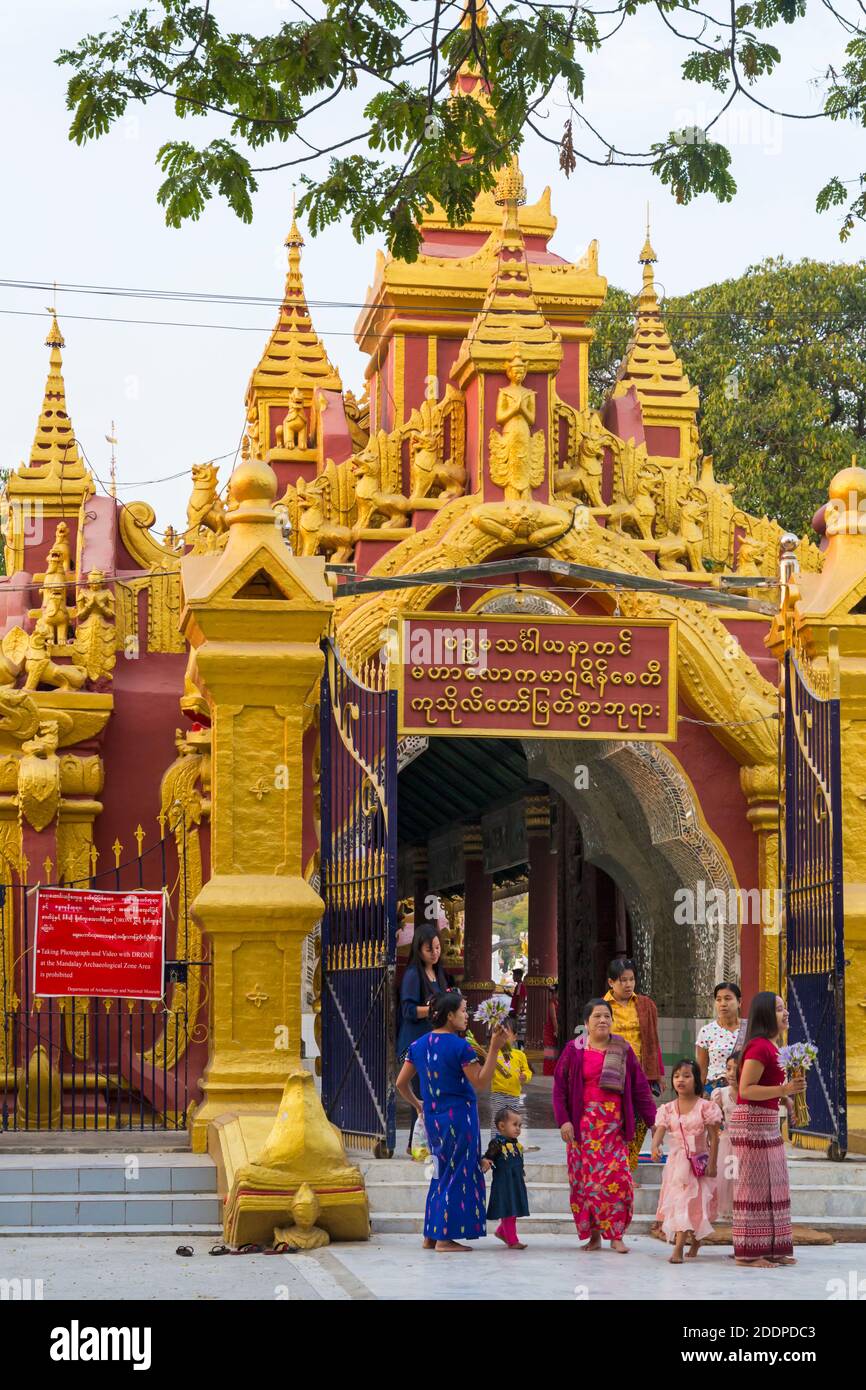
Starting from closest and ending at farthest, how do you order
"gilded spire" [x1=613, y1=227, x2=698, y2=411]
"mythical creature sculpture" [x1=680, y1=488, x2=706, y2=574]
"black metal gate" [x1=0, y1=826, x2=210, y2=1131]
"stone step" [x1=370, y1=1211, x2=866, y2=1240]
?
"stone step" [x1=370, y1=1211, x2=866, y2=1240] → "black metal gate" [x1=0, y1=826, x2=210, y2=1131] → "mythical creature sculpture" [x1=680, y1=488, x2=706, y2=574] → "gilded spire" [x1=613, y1=227, x2=698, y2=411]

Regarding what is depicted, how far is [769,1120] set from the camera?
8.41 meters

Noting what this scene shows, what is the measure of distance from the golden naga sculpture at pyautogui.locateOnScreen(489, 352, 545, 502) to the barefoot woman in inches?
208

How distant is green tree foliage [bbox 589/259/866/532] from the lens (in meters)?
27.9

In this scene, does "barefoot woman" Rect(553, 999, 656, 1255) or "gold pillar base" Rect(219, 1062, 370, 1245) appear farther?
"barefoot woman" Rect(553, 999, 656, 1255)

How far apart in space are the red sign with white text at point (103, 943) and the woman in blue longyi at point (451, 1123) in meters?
2.69

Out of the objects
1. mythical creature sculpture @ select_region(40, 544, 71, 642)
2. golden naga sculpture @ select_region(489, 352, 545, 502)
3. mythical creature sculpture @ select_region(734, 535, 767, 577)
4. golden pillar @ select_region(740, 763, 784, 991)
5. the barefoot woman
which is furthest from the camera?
mythical creature sculpture @ select_region(734, 535, 767, 577)

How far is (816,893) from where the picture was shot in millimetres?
11109

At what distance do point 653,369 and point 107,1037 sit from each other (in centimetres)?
765

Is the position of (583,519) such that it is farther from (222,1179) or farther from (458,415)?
(222,1179)

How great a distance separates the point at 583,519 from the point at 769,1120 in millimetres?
5985

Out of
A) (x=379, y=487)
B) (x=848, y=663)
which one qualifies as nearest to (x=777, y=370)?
(x=379, y=487)

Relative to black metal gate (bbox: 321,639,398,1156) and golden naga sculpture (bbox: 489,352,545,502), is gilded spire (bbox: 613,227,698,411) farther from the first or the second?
black metal gate (bbox: 321,639,398,1156)

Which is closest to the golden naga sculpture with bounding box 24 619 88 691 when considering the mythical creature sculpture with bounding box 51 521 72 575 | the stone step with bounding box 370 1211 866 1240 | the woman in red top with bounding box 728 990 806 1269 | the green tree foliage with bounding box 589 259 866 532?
the mythical creature sculpture with bounding box 51 521 72 575

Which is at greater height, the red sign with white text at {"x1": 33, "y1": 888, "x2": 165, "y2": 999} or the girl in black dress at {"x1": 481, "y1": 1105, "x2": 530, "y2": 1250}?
the red sign with white text at {"x1": 33, "y1": 888, "x2": 165, "y2": 999}
